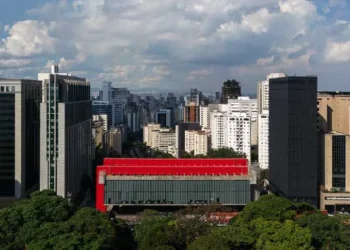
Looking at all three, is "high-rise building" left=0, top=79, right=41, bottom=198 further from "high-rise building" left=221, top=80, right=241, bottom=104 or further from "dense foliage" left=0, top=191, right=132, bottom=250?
"high-rise building" left=221, top=80, right=241, bottom=104

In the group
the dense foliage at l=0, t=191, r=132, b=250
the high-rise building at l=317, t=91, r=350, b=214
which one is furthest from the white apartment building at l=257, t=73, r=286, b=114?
the dense foliage at l=0, t=191, r=132, b=250

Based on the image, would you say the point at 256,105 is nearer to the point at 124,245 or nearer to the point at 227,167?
the point at 227,167

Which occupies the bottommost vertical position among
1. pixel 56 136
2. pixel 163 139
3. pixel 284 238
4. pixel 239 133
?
pixel 284 238

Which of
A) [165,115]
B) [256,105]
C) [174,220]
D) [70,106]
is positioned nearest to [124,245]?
[174,220]

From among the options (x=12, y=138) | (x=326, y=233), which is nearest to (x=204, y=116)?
(x=12, y=138)

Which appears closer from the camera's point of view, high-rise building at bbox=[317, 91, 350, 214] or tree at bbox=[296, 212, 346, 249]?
tree at bbox=[296, 212, 346, 249]

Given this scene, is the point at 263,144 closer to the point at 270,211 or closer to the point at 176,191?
the point at 176,191
